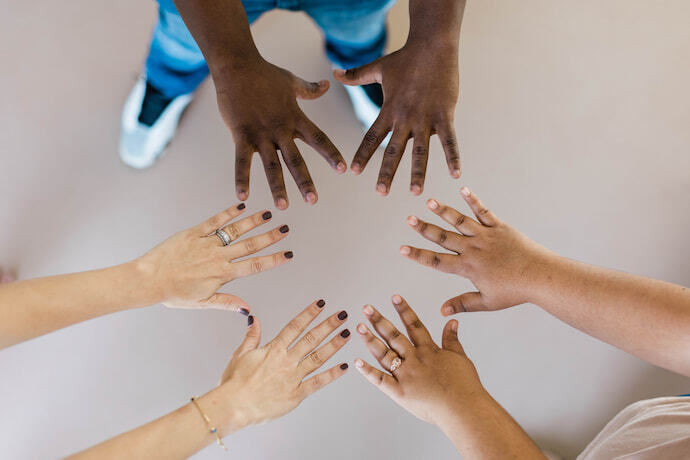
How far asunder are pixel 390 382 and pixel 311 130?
537 millimetres

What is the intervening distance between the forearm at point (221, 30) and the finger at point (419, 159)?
352 millimetres

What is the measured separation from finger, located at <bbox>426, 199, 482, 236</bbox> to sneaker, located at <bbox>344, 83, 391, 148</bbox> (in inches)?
15.6

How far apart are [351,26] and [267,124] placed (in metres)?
0.33

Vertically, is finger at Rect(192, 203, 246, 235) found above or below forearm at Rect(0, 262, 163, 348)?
above

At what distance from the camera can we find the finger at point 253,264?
112cm

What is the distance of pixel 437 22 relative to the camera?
3.15ft

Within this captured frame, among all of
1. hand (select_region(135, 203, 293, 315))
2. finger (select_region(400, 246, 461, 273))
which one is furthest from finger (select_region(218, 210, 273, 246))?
finger (select_region(400, 246, 461, 273))

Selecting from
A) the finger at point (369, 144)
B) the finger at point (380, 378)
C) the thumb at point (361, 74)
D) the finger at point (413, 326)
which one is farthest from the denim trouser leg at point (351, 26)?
the finger at point (380, 378)

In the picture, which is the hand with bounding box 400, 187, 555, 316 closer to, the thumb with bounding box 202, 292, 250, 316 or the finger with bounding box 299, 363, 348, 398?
the finger with bounding box 299, 363, 348, 398

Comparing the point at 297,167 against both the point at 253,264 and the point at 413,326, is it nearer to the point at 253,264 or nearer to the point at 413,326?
the point at 253,264

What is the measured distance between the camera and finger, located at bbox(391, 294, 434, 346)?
1068 millimetres

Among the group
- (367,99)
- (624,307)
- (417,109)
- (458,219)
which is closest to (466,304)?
(458,219)

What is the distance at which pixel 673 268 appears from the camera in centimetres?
145

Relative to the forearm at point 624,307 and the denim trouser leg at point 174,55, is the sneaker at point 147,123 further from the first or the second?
the forearm at point 624,307
